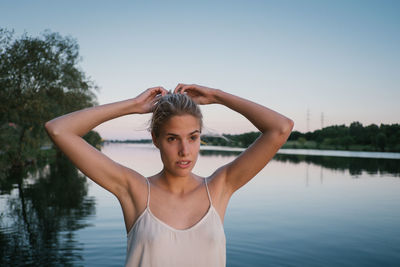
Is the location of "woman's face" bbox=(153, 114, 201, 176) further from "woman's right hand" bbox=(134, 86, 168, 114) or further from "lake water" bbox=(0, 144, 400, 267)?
"lake water" bbox=(0, 144, 400, 267)

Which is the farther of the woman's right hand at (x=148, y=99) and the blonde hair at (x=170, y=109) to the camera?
the woman's right hand at (x=148, y=99)

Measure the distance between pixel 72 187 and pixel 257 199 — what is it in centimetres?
870

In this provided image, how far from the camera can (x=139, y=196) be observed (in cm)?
226

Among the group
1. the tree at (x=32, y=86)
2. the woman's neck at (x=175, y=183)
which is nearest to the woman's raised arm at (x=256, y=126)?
the woman's neck at (x=175, y=183)

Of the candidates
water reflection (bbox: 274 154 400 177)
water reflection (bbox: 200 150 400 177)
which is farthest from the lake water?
water reflection (bbox: 200 150 400 177)

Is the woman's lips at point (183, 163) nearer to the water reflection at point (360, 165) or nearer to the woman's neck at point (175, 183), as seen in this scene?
the woman's neck at point (175, 183)

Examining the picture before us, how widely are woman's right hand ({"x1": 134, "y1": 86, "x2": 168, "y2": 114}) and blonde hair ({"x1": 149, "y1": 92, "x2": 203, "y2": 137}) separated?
0.20 feet

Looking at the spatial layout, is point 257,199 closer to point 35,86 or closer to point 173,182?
point 173,182

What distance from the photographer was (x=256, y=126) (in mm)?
2350

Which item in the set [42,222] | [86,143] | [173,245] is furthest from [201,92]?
[42,222]

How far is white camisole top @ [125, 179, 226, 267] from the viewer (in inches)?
80.7

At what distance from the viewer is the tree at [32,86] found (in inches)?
773

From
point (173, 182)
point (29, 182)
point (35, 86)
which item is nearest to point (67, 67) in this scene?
point (35, 86)

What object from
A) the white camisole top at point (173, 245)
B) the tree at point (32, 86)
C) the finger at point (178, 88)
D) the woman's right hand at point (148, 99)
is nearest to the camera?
the white camisole top at point (173, 245)
